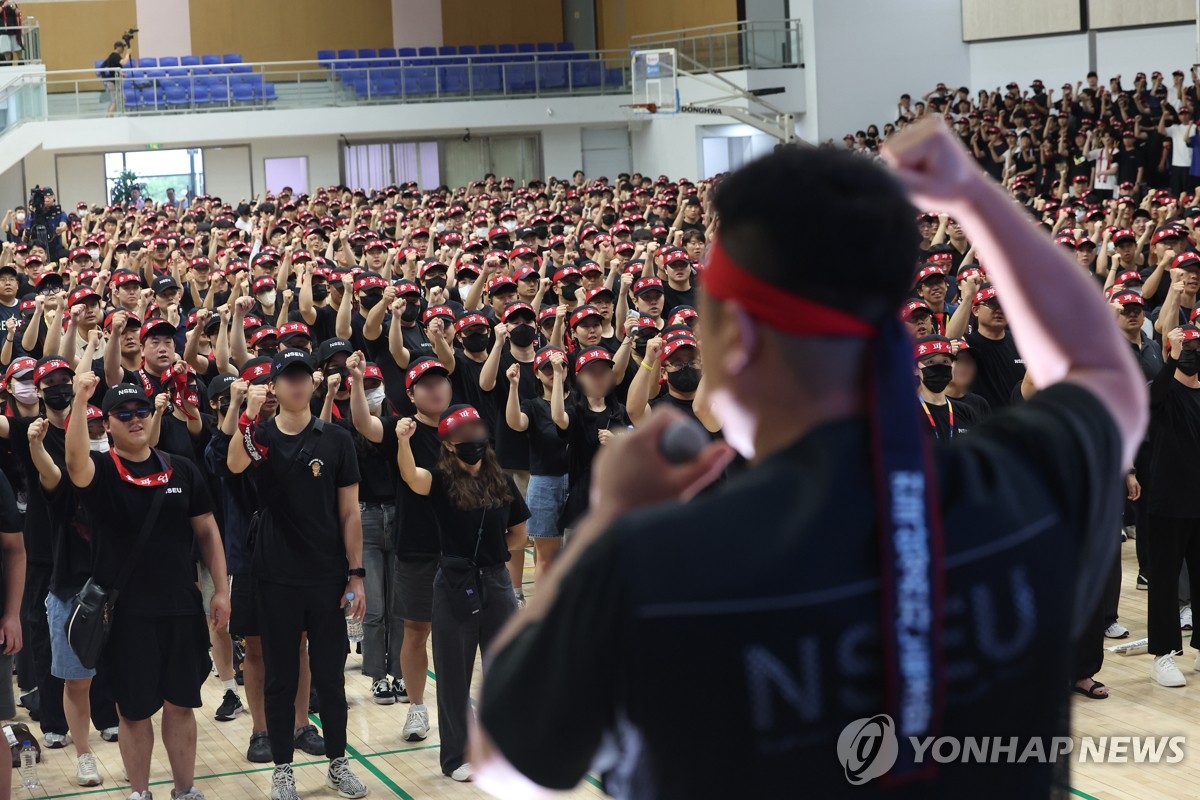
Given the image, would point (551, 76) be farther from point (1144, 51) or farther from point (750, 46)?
point (1144, 51)

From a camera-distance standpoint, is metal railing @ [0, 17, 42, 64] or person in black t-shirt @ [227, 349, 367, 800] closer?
person in black t-shirt @ [227, 349, 367, 800]

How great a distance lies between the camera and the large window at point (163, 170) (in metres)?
36.4

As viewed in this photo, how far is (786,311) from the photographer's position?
1444 mm

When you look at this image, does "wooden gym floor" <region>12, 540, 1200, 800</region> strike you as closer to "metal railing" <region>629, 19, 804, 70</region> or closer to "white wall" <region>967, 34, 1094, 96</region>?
"white wall" <region>967, 34, 1094, 96</region>

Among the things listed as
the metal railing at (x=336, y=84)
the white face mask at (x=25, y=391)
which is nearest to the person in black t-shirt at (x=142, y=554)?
the white face mask at (x=25, y=391)

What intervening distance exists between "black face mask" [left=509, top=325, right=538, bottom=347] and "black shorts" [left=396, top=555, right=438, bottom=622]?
3.42 metres

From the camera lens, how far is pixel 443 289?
13938mm

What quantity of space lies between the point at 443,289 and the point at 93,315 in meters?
3.43

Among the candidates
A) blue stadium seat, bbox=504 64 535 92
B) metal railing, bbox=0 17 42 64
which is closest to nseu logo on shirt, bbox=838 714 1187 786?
metal railing, bbox=0 17 42 64

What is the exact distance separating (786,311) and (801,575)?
0.85 feet

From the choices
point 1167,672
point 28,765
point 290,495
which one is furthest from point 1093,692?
point 28,765

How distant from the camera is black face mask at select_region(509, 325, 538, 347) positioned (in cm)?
1097

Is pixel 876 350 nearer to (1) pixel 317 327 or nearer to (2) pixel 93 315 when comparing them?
(2) pixel 93 315

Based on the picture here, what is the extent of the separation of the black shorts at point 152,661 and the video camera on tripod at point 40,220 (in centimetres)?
1912
